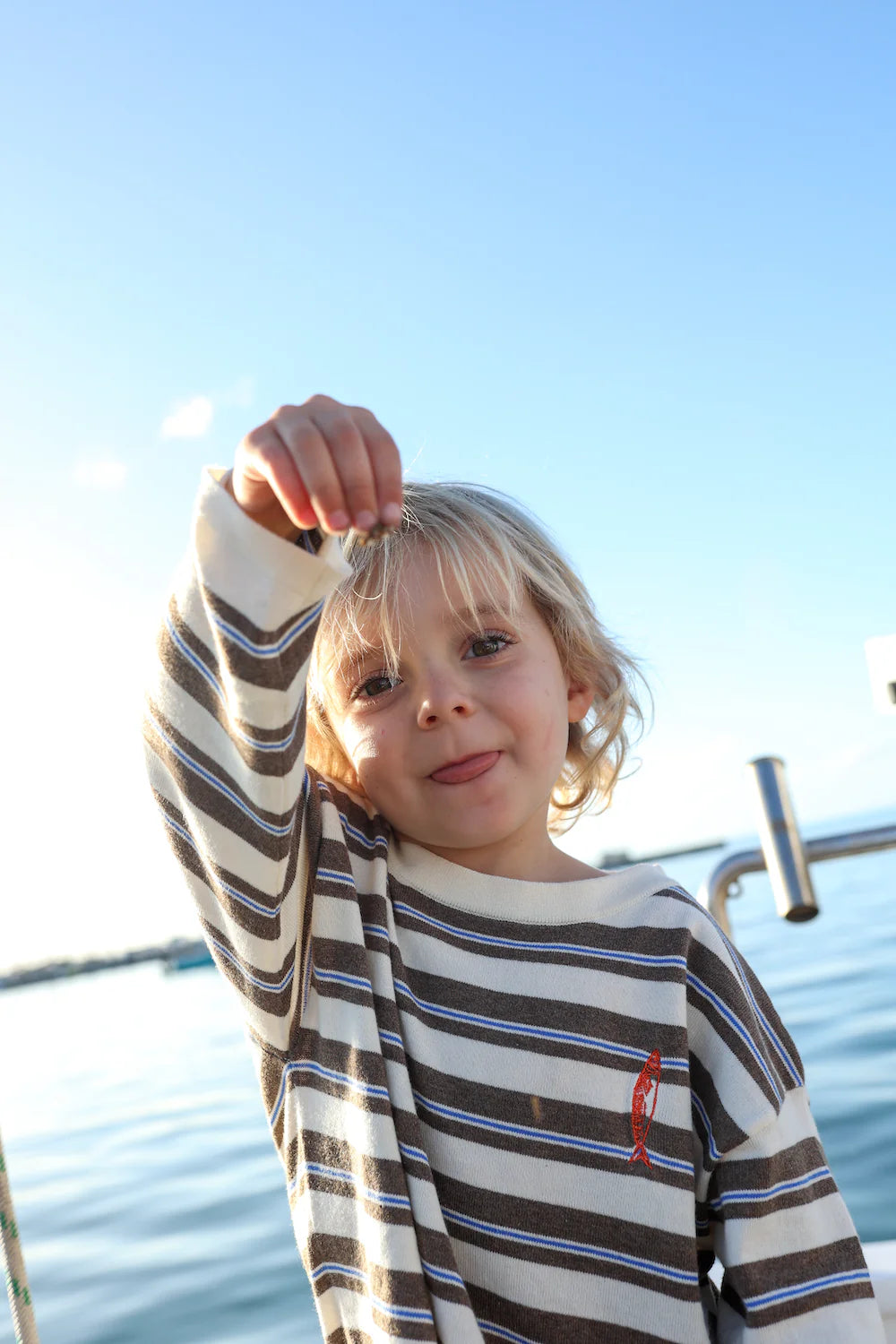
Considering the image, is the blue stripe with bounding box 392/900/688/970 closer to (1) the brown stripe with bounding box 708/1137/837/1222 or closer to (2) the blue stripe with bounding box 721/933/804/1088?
(2) the blue stripe with bounding box 721/933/804/1088

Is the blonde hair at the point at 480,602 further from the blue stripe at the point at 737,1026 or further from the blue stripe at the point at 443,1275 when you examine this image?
the blue stripe at the point at 443,1275

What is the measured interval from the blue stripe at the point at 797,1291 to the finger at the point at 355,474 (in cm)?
77

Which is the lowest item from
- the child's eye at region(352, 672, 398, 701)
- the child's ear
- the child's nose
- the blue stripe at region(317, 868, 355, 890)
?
the blue stripe at region(317, 868, 355, 890)

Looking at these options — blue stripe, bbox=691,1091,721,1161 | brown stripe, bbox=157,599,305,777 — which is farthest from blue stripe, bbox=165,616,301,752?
blue stripe, bbox=691,1091,721,1161

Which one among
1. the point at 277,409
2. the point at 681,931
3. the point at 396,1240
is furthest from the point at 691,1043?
the point at 277,409

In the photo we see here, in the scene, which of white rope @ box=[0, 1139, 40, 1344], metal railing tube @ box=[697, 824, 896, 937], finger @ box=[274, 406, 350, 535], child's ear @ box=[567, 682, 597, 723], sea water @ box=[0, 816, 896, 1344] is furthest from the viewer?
sea water @ box=[0, 816, 896, 1344]

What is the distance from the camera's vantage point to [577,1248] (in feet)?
3.21

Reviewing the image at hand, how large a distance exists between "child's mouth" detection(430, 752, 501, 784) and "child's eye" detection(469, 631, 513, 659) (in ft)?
0.35

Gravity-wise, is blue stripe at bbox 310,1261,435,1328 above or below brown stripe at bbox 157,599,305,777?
below

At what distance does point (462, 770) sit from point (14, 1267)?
0.56 meters

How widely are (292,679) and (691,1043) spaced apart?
0.56 m

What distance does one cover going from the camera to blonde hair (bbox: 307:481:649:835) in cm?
115

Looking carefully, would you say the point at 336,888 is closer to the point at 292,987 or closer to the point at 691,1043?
the point at 292,987

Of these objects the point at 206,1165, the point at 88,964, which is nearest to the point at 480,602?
the point at 206,1165
